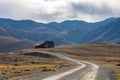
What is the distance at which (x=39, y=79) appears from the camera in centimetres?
4431

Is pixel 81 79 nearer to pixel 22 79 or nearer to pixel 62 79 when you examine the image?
pixel 62 79

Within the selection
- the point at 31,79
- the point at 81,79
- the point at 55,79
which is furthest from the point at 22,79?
the point at 81,79

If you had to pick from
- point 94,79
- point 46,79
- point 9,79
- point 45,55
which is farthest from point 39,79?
point 45,55

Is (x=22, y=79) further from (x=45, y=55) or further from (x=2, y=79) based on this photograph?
(x=45, y=55)

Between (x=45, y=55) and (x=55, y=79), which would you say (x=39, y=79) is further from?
(x=45, y=55)

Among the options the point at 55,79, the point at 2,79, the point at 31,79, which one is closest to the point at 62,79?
the point at 55,79

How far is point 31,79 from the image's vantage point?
44.6 m

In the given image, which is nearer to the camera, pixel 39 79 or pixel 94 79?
pixel 39 79

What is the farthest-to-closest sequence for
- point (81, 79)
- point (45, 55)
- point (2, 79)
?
point (45, 55), point (81, 79), point (2, 79)

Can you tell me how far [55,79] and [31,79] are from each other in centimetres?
327

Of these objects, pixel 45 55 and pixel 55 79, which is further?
pixel 45 55

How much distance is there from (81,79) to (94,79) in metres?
1.90

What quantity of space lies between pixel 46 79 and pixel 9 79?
477 cm

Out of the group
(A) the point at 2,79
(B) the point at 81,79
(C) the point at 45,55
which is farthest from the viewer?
(C) the point at 45,55
